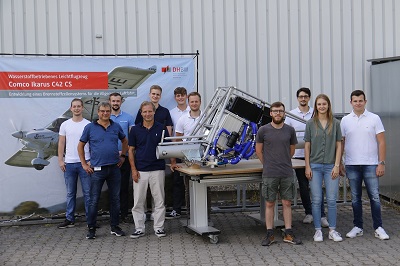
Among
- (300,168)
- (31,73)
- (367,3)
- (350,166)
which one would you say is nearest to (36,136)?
(31,73)

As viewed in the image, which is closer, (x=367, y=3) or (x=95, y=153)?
(x=95, y=153)

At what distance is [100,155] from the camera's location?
866 cm

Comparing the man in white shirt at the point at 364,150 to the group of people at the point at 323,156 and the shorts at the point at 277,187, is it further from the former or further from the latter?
the shorts at the point at 277,187

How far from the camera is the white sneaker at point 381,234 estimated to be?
8.41m

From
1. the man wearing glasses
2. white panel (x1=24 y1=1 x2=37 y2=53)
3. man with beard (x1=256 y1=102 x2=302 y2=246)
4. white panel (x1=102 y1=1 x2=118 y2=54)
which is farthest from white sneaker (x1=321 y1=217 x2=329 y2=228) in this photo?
white panel (x1=24 y1=1 x2=37 y2=53)

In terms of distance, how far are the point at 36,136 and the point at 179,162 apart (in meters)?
2.08

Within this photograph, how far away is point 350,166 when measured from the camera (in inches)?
333

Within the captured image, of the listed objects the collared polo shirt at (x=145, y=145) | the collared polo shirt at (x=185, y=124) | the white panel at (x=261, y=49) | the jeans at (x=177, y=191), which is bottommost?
the jeans at (x=177, y=191)

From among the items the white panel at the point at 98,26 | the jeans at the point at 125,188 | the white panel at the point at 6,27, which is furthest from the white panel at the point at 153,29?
the jeans at the point at 125,188

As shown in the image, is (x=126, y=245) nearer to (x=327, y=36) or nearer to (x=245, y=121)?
(x=245, y=121)

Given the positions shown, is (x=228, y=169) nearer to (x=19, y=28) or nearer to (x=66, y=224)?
(x=66, y=224)

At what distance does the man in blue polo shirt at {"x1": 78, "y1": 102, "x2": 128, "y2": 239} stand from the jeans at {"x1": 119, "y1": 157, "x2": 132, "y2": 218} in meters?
0.81

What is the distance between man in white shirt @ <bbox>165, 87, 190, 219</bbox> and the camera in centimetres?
978

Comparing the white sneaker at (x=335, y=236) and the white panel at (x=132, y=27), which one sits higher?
the white panel at (x=132, y=27)
